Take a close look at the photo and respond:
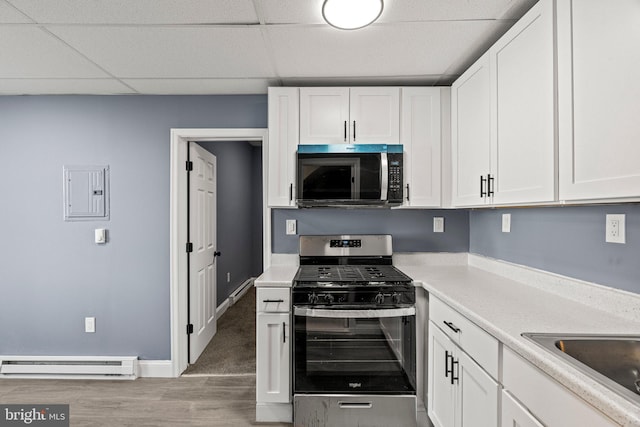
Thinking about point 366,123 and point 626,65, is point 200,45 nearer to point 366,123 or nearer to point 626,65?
point 366,123

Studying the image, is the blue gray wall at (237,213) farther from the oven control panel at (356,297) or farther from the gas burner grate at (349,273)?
the oven control panel at (356,297)

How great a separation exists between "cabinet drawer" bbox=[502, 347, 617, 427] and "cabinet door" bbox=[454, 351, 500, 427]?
11cm

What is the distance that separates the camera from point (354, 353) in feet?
6.39

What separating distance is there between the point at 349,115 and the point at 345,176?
17.9 inches

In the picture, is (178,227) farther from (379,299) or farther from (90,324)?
(379,299)

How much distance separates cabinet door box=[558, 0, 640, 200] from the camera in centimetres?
99

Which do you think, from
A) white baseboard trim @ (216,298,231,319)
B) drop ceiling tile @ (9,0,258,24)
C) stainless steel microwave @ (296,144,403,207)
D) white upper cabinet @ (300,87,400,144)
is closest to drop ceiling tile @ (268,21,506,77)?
white upper cabinet @ (300,87,400,144)

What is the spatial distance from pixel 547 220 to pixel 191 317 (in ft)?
8.93

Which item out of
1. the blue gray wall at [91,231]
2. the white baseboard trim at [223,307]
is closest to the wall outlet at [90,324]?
the blue gray wall at [91,231]

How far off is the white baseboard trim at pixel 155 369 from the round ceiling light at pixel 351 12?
108 inches

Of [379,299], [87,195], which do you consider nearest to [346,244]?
[379,299]

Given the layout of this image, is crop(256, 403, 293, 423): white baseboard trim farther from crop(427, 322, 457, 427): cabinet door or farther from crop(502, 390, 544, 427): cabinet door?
crop(502, 390, 544, 427): cabinet door

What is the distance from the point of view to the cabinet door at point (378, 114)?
2.33m

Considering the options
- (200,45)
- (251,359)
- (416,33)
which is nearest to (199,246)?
(251,359)
